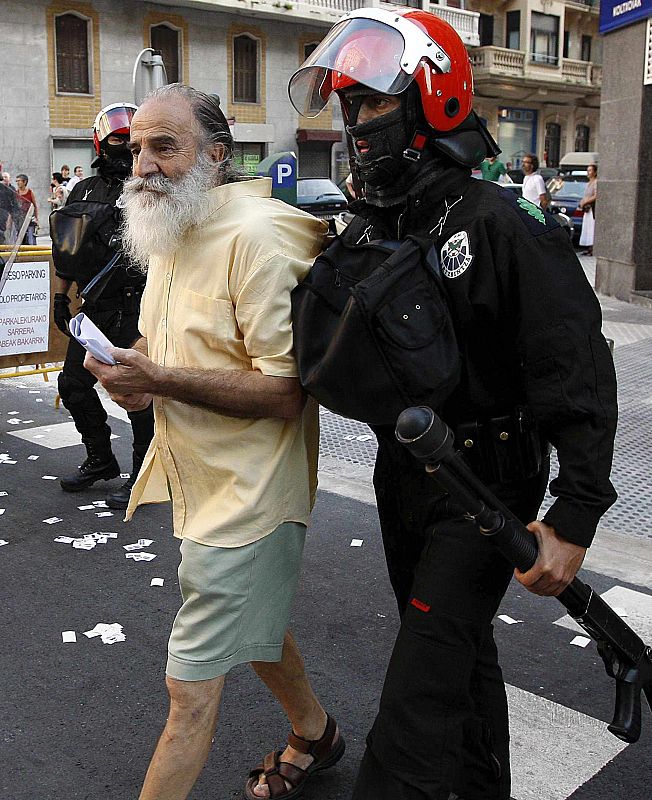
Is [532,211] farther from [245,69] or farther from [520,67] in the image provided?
[520,67]

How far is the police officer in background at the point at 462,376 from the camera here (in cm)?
214

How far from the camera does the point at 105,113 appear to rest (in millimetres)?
5195

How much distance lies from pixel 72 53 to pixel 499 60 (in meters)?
19.2

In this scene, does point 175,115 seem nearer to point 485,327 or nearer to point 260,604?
point 485,327

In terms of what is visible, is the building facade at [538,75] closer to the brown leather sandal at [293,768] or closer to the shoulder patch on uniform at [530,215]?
the brown leather sandal at [293,768]

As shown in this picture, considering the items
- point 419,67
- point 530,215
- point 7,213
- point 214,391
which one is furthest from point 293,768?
point 7,213

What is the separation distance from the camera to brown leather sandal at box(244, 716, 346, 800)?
288 cm

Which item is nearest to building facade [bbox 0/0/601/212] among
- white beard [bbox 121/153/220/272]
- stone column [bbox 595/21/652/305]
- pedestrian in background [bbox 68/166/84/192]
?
pedestrian in background [bbox 68/166/84/192]

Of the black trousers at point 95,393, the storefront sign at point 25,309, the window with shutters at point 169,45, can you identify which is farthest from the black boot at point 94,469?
the window with shutters at point 169,45

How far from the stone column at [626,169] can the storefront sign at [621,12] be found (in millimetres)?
Answer: 113

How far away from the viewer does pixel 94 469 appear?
5797mm

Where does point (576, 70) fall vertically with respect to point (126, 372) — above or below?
above

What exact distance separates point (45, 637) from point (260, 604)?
1.80 m

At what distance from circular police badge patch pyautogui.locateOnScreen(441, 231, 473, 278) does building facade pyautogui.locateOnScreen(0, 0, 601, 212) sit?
22839 millimetres
